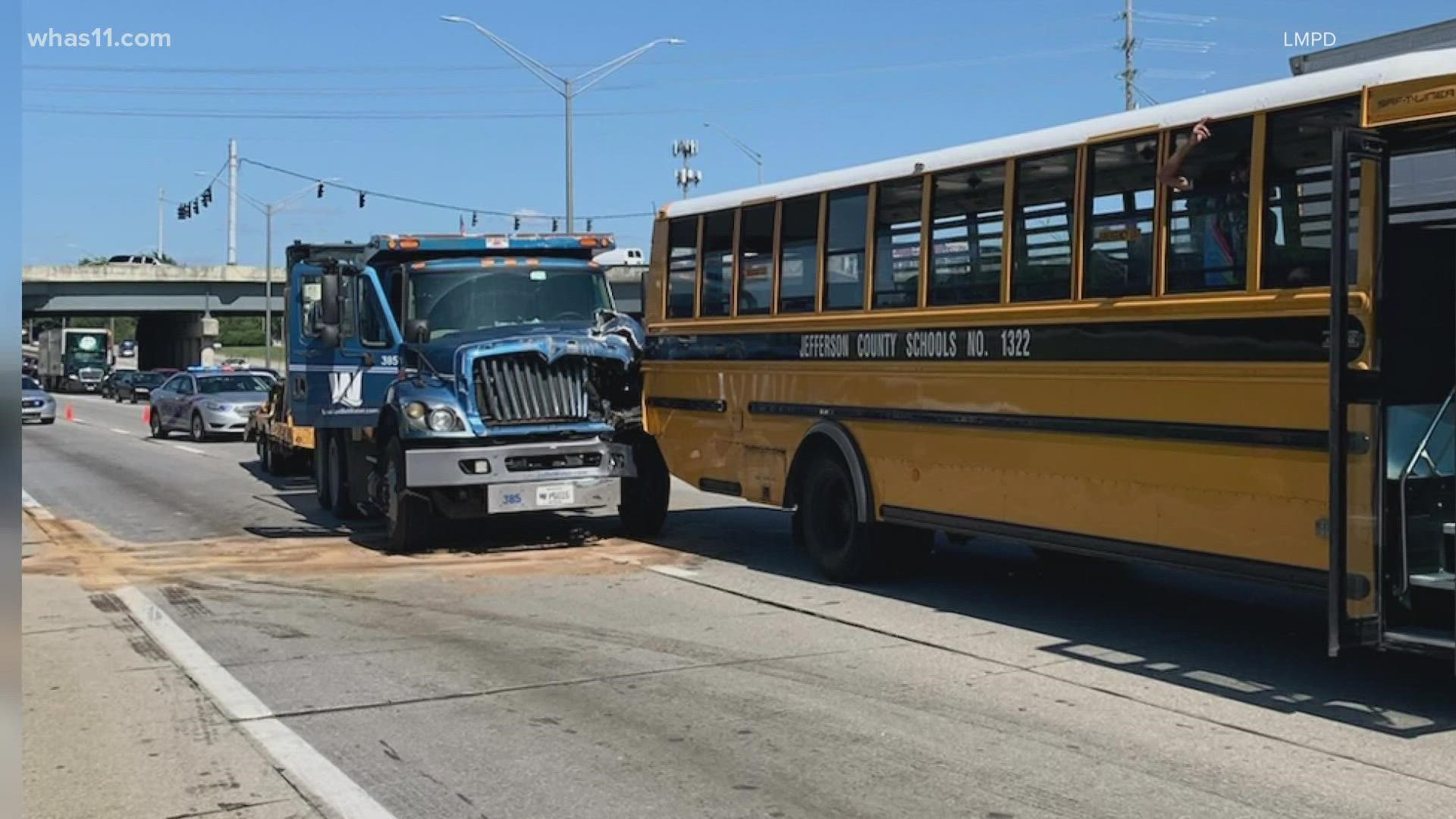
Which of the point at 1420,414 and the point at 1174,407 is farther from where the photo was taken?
the point at 1174,407

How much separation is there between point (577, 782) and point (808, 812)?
102 cm

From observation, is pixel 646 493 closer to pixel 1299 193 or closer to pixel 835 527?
pixel 835 527

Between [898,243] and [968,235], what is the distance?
0.76m

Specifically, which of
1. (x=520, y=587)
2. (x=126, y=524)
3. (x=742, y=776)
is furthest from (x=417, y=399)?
(x=742, y=776)

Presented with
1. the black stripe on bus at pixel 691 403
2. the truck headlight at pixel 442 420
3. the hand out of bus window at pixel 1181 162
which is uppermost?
the hand out of bus window at pixel 1181 162

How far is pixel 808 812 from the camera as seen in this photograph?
18.5 feet

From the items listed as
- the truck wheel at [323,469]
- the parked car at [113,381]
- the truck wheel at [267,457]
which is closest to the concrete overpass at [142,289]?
the parked car at [113,381]

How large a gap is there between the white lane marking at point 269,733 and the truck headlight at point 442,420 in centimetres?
311

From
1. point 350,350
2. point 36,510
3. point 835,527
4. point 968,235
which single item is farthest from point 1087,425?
point 36,510

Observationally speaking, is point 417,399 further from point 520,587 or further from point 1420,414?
point 1420,414

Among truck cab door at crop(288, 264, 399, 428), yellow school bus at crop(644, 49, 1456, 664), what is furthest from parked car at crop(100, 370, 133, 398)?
yellow school bus at crop(644, 49, 1456, 664)

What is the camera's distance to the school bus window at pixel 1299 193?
7184 mm

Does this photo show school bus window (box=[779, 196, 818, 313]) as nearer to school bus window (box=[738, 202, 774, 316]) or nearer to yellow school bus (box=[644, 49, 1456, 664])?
yellow school bus (box=[644, 49, 1456, 664])

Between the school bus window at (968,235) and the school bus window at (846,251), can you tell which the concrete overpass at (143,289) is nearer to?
the school bus window at (846,251)
